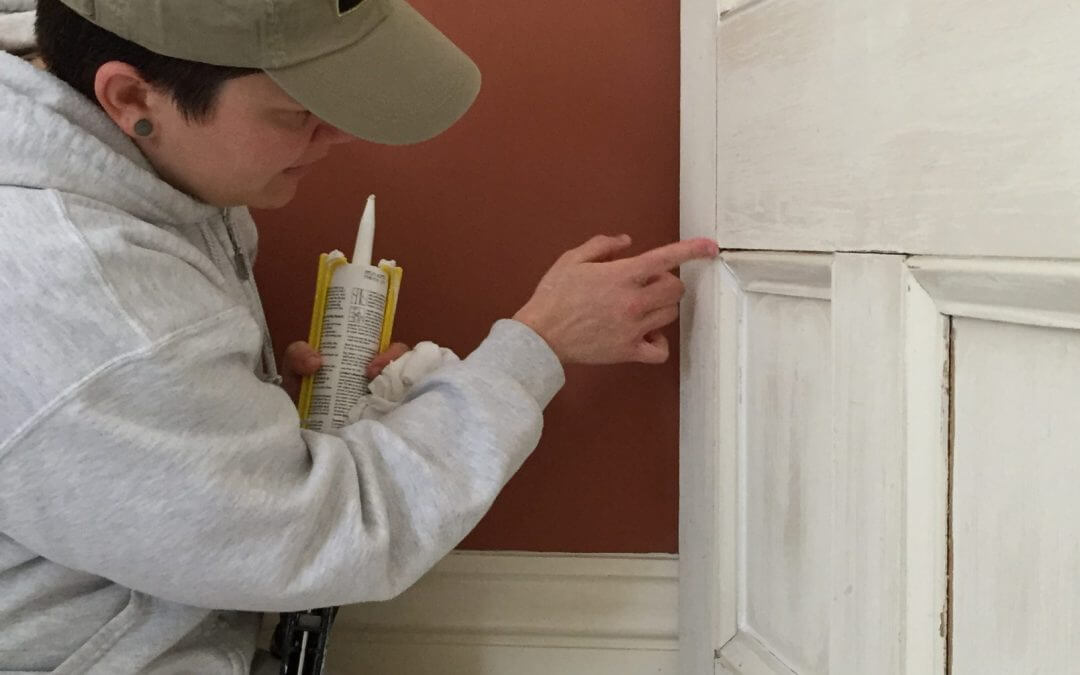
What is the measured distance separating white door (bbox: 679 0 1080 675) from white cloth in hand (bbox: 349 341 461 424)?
27 cm

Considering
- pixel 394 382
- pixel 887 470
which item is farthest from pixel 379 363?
pixel 887 470

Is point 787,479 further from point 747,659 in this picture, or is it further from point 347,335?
point 347,335

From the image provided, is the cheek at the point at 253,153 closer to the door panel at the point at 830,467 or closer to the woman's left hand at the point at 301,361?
the woman's left hand at the point at 301,361

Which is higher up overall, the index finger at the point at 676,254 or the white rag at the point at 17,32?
the white rag at the point at 17,32

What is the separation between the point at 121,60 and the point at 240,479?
301 millimetres

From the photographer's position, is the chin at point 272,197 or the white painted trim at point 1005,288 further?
the chin at point 272,197

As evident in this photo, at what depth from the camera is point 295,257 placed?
0.97m

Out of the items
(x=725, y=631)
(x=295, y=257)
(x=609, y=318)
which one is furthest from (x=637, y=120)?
(x=725, y=631)

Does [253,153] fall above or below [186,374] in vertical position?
above

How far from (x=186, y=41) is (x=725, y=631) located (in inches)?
25.9

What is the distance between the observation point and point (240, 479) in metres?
0.60

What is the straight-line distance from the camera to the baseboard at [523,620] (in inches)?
37.9

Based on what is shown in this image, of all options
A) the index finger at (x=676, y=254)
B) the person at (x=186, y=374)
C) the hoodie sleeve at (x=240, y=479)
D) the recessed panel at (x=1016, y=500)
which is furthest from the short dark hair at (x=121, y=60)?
the recessed panel at (x=1016, y=500)

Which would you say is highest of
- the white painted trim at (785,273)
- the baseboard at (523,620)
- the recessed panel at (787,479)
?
the white painted trim at (785,273)
